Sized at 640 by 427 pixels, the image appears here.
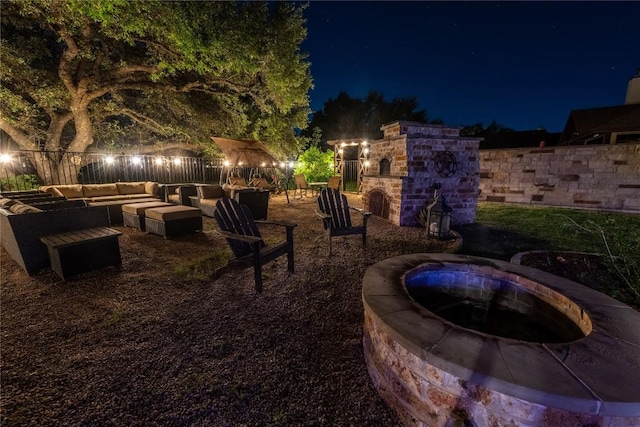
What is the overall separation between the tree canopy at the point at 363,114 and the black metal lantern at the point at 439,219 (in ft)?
69.5

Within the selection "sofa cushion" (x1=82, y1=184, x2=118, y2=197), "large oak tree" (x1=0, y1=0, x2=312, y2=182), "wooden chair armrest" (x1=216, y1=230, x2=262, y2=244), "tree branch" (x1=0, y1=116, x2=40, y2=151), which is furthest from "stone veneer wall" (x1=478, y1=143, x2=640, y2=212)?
"tree branch" (x1=0, y1=116, x2=40, y2=151)

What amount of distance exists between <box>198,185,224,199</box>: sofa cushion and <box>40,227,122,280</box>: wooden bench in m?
3.29

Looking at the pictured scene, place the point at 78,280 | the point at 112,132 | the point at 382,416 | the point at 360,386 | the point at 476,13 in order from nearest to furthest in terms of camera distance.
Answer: the point at 382,416, the point at 360,386, the point at 78,280, the point at 112,132, the point at 476,13

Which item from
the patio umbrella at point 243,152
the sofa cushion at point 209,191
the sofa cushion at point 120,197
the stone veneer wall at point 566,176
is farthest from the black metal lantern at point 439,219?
the sofa cushion at point 120,197

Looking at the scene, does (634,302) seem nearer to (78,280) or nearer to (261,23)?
(78,280)

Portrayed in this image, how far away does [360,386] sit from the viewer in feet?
5.52

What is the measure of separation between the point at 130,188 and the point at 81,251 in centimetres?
458

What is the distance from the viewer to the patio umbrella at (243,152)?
26.6ft

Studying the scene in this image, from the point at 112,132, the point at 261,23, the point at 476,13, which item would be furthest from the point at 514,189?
the point at 476,13

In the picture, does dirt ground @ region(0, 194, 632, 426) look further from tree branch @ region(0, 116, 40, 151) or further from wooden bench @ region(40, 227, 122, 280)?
tree branch @ region(0, 116, 40, 151)

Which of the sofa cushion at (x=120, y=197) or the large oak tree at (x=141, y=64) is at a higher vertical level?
the large oak tree at (x=141, y=64)

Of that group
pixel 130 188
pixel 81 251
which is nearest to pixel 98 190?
pixel 130 188

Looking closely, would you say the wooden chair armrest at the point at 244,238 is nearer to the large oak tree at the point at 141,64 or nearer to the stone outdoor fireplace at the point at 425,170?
the stone outdoor fireplace at the point at 425,170

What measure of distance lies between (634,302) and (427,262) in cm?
227
